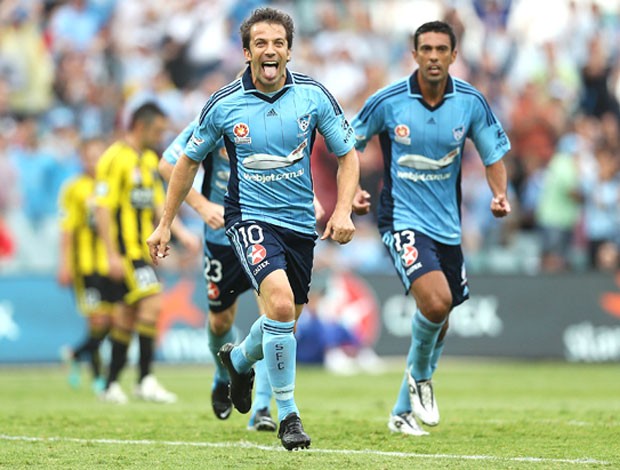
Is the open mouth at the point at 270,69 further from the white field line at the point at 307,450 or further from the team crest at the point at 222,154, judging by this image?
the white field line at the point at 307,450

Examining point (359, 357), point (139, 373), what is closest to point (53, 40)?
point (359, 357)

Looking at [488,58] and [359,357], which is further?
[488,58]

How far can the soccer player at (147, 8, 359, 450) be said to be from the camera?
786cm

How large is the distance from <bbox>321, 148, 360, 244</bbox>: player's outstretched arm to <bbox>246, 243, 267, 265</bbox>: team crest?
41cm

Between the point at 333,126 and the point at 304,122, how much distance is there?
22cm

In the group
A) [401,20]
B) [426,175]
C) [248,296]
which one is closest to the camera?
[426,175]

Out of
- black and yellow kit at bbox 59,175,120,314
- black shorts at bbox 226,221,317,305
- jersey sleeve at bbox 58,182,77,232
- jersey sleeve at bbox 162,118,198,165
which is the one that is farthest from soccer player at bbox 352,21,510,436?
jersey sleeve at bbox 58,182,77,232

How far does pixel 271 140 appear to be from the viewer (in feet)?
26.3

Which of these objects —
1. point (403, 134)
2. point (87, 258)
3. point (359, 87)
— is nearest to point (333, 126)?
point (403, 134)

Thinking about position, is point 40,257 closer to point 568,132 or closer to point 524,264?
point 524,264

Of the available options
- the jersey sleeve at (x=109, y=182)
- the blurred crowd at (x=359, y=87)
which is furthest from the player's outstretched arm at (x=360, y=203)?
the blurred crowd at (x=359, y=87)

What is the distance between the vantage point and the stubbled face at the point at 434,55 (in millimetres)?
9156

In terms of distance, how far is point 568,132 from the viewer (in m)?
20.8

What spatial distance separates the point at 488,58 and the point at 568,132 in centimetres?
246
